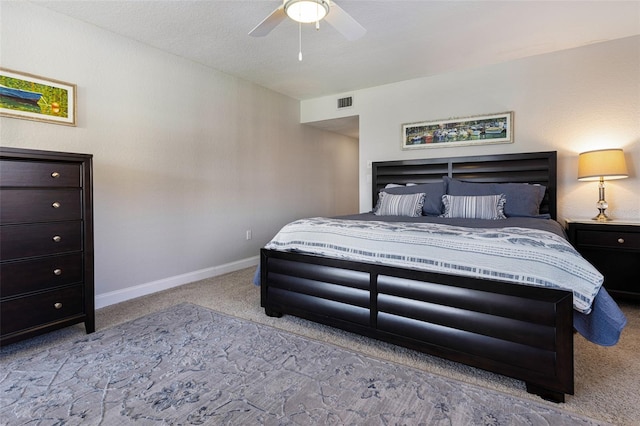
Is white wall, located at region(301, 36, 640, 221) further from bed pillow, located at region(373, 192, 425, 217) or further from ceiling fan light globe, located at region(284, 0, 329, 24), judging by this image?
ceiling fan light globe, located at region(284, 0, 329, 24)

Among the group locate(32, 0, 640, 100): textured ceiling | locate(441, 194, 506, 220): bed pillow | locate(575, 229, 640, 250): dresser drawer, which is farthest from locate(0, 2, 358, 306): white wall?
locate(575, 229, 640, 250): dresser drawer

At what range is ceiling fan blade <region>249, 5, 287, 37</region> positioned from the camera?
2.07 m

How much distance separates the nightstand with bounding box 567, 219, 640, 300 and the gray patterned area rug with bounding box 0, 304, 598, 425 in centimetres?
204

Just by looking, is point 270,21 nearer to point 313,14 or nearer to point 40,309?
point 313,14

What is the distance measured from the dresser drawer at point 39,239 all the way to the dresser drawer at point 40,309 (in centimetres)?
28

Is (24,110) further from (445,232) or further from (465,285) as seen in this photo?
(465,285)

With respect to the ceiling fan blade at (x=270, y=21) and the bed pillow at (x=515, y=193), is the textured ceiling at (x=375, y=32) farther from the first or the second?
the bed pillow at (x=515, y=193)

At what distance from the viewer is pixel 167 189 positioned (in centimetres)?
339

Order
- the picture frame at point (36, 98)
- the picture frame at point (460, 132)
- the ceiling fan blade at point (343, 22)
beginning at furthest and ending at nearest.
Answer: the picture frame at point (460, 132) < the picture frame at point (36, 98) < the ceiling fan blade at point (343, 22)

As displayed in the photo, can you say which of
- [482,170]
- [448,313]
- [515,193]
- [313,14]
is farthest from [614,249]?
[313,14]

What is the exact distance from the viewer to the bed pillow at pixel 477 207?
3.03 m

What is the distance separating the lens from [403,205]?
3436 mm

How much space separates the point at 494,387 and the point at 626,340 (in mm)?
1289

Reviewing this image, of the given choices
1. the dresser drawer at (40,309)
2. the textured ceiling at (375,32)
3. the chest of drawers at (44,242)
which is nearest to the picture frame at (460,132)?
the textured ceiling at (375,32)
